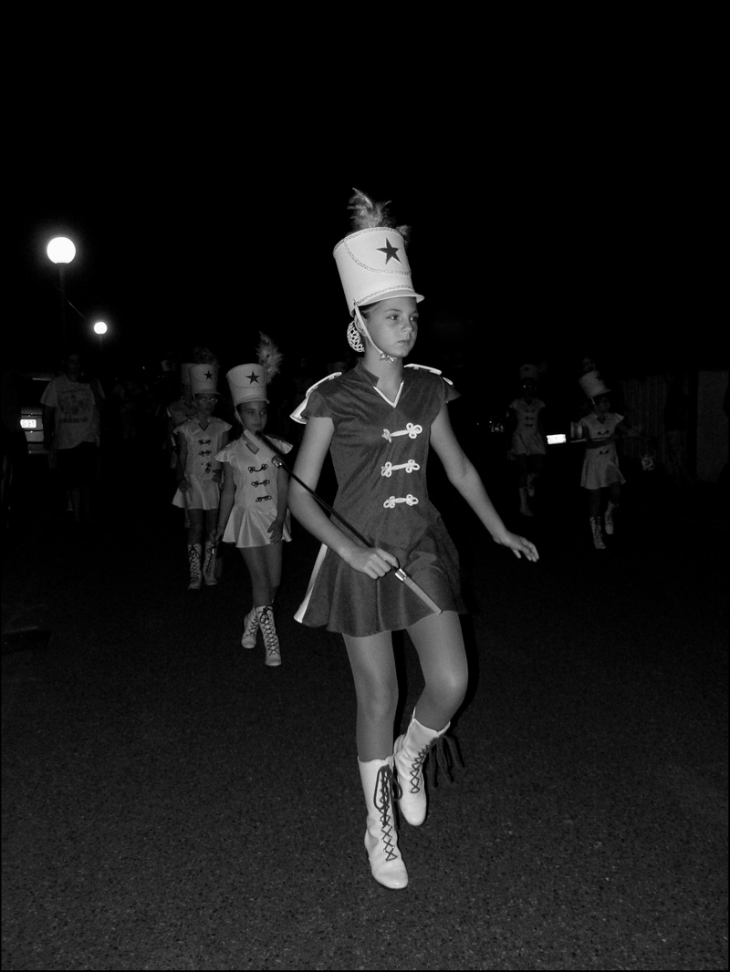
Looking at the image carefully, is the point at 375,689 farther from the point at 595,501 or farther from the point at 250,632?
the point at 595,501

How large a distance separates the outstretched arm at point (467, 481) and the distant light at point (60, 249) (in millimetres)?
11185

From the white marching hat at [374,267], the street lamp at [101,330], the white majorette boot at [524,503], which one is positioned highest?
the street lamp at [101,330]

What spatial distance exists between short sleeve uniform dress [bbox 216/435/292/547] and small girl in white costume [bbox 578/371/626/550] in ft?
15.7

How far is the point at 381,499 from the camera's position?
337 cm

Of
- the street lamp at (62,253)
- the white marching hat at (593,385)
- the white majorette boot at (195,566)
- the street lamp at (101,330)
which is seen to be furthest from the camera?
the street lamp at (101,330)

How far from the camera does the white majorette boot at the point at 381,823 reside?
3.36 m

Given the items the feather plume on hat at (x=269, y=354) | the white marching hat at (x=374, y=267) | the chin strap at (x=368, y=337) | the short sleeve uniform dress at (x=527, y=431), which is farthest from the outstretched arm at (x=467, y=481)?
the short sleeve uniform dress at (x=527, y=431)

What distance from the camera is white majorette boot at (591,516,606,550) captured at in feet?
33.5

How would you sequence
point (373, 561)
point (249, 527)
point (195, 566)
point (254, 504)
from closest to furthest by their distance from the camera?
point (373, 561) → point (249, 527) → point (254, 504) → point (195, 566)

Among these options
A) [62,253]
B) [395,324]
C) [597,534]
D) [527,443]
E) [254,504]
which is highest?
[62,253]

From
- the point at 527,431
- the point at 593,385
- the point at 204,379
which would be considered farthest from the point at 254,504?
the point at 527,431

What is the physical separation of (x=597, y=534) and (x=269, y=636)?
204 inches

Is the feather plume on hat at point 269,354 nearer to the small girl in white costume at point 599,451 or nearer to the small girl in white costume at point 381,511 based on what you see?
the small girl in white costume at point 381,511

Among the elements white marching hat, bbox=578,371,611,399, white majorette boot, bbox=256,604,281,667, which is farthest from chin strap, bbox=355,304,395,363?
white marching hat, bbox=578,371,611,399
